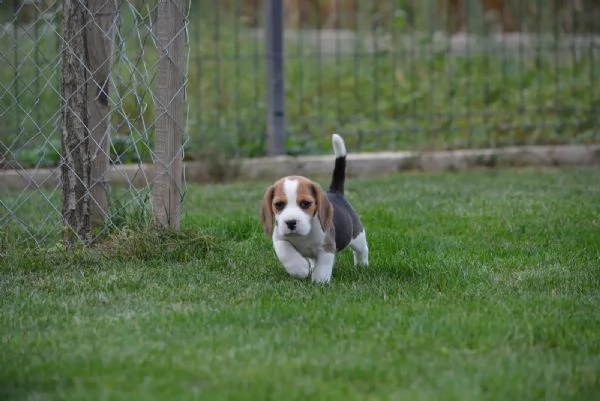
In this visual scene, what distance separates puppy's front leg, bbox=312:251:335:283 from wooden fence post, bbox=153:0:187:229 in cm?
105

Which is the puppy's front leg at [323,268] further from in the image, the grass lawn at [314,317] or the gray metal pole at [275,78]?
the gray metal pole at [275,78]

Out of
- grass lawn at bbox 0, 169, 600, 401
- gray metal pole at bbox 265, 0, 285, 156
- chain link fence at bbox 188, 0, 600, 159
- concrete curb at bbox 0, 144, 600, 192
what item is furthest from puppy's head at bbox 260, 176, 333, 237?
gray metal pole at bbox 265, 0, 285, 156

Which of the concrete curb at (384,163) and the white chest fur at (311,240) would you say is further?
the concrete curb at (384,163)

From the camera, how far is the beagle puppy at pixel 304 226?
507cm

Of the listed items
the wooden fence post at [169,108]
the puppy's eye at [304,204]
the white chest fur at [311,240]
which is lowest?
the white chest fur at [311,240]

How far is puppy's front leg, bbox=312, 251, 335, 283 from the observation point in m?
5.23

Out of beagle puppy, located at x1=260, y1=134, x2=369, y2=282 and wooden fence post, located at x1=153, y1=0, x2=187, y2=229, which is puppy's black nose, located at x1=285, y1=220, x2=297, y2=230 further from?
wooden fence post, located at x1=153, y1=0, x2=187, y2=229

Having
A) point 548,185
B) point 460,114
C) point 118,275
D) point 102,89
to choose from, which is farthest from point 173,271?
→ point 460,114

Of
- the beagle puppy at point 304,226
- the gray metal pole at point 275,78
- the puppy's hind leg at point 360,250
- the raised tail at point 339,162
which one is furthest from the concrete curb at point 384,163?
the beagle puppy at point 304,226

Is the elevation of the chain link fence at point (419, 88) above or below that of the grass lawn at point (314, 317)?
above

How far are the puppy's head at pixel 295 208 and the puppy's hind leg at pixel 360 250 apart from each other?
0.45 meters

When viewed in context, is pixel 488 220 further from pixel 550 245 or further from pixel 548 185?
pixel 548 185

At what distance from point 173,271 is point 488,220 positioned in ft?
8.50

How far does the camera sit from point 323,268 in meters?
5.24
